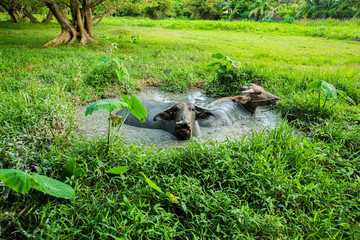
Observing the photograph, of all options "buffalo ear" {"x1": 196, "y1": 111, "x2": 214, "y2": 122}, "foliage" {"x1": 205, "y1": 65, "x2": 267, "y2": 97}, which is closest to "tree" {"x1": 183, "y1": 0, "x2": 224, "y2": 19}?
"foliage" {"x1": 205, "y1": 65, "x2": 267, "y2": 97}

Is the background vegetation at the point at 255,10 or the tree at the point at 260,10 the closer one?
the background vegetation at the point at 255,10

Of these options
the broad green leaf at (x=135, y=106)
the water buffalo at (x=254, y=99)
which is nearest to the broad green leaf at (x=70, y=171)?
the broad green leaf at (x=135, y=106)

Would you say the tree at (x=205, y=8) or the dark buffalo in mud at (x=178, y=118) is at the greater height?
the tree at (x=205, y=8)

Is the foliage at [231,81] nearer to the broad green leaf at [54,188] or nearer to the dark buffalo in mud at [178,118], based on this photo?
the dark buffalo in mud at [178,118]

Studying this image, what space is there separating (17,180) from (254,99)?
13.2 feet

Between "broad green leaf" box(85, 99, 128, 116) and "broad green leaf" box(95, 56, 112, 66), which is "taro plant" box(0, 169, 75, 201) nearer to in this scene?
"broad green leaf" box(85, 99, 128, 116)

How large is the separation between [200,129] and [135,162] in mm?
1636

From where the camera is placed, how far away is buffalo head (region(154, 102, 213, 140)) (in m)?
3.47

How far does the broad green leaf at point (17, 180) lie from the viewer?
188 centimetres

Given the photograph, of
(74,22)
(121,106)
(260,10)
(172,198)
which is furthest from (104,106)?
(260,10)

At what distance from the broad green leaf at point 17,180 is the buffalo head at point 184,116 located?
1.94m

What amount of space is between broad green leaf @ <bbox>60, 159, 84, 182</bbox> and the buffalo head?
1430 mm

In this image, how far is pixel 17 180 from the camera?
1925mm

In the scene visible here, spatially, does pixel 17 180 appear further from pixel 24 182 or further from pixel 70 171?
pixel 70 171
